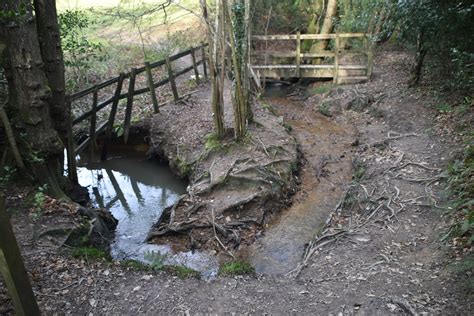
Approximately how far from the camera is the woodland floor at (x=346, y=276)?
Answer: 4.49 m

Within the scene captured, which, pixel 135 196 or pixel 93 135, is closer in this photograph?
pixel 135 196

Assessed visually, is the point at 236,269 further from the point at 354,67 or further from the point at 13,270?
the point at 354,67

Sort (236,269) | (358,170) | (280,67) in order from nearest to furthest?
(236,269) < (358,170) < (280,67)

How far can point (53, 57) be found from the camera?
6.81 m

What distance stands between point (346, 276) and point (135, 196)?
5.78 m

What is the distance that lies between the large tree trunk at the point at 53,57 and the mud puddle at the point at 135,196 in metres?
2.24

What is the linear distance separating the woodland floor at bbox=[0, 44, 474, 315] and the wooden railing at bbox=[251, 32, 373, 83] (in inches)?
244

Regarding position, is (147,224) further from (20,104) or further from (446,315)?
(446,315)

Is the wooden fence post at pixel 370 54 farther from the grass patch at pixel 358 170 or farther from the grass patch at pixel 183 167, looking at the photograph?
the grass patch at pixel 183 167

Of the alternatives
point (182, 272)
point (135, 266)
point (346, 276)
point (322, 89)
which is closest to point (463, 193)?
point (346, 276)

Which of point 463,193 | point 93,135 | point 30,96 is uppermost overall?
point 30,96

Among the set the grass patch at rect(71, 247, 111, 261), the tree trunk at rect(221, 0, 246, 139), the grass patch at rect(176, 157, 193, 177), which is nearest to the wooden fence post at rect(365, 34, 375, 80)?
the tree trunk at rect(221, 0, 246, 139)

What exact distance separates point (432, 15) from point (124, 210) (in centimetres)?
837

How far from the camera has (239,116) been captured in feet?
28.0
